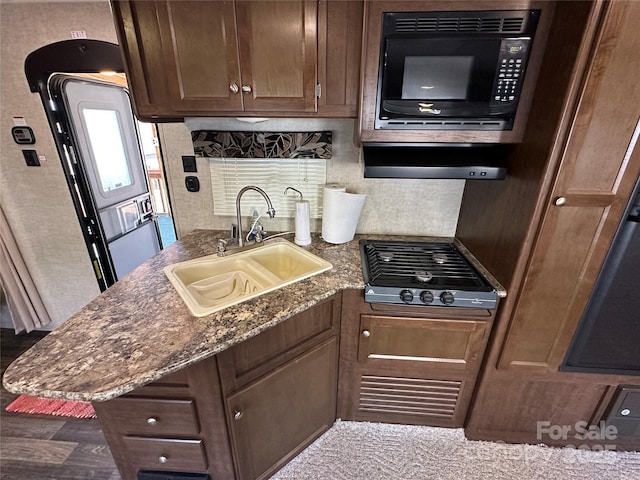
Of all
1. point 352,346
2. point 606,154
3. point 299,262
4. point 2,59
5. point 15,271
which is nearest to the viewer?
point 606,154

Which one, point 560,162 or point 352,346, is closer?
point 560,162

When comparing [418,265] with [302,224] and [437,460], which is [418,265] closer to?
[302,224]

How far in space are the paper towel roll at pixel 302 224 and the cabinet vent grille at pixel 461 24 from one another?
0.93m

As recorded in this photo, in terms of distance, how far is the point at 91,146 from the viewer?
7.58 ft

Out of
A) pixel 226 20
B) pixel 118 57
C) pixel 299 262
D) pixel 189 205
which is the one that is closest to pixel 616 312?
pixel 299 262

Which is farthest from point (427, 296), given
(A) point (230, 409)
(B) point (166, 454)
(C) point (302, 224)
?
(B) point (166, 454)

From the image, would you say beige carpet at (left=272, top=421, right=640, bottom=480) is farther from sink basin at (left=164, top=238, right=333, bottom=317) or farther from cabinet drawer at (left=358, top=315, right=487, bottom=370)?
sink basin at (left=164, top=238, right=333, bottom=317)

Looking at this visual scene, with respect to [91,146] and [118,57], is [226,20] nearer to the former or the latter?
[118,57]

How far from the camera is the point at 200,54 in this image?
124 cm

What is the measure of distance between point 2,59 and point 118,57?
0.71m

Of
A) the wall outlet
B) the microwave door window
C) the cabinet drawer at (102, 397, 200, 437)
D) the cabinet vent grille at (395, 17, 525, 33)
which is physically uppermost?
the cabinet vent grille at (395, 17, 525, 33)

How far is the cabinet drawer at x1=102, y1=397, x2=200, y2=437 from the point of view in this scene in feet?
3.31

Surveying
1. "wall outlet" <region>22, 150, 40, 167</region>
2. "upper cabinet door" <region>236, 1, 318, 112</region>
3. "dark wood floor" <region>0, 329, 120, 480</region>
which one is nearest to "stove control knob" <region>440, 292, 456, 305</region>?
"upper cabinet door" <region>236, 1, 318, 112</region>

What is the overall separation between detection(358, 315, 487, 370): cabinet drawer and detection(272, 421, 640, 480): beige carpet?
20.3 inches
